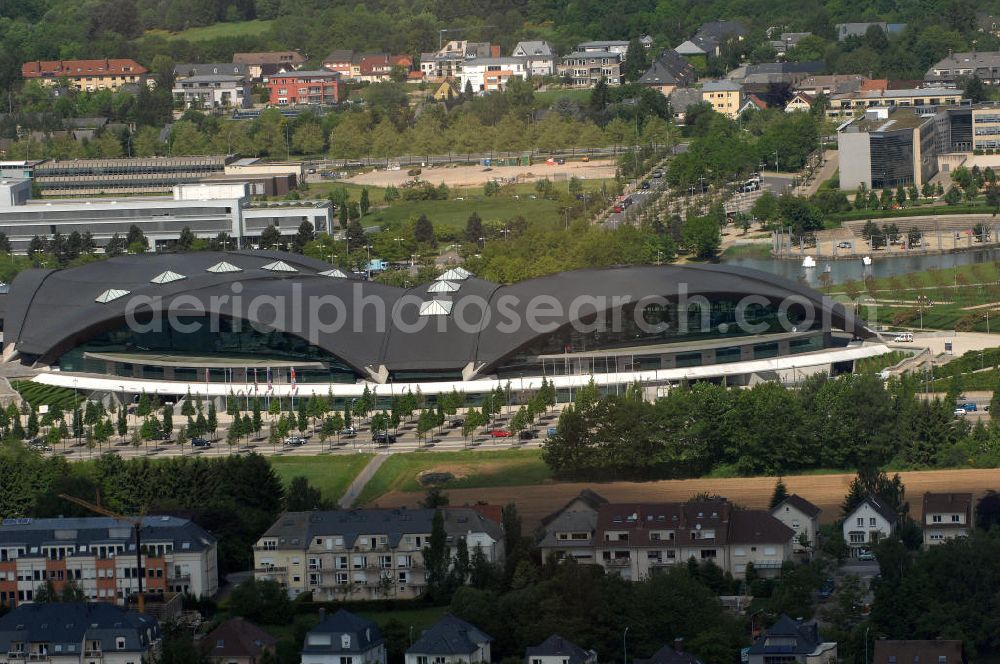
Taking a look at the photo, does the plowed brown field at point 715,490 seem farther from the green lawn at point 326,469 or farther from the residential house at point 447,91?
the residential house at point 447,91

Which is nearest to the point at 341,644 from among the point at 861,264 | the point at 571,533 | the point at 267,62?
the point at 571,533

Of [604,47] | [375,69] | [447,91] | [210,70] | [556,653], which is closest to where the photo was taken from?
[556,653]

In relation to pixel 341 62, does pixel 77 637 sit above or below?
below

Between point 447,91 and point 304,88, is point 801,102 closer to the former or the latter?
point 447,91

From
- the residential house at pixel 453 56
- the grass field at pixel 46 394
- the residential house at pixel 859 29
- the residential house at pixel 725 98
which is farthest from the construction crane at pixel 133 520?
the residential house at pixel 859 29

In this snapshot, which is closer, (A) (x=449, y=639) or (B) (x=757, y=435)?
(A) (x=449, y=639)
